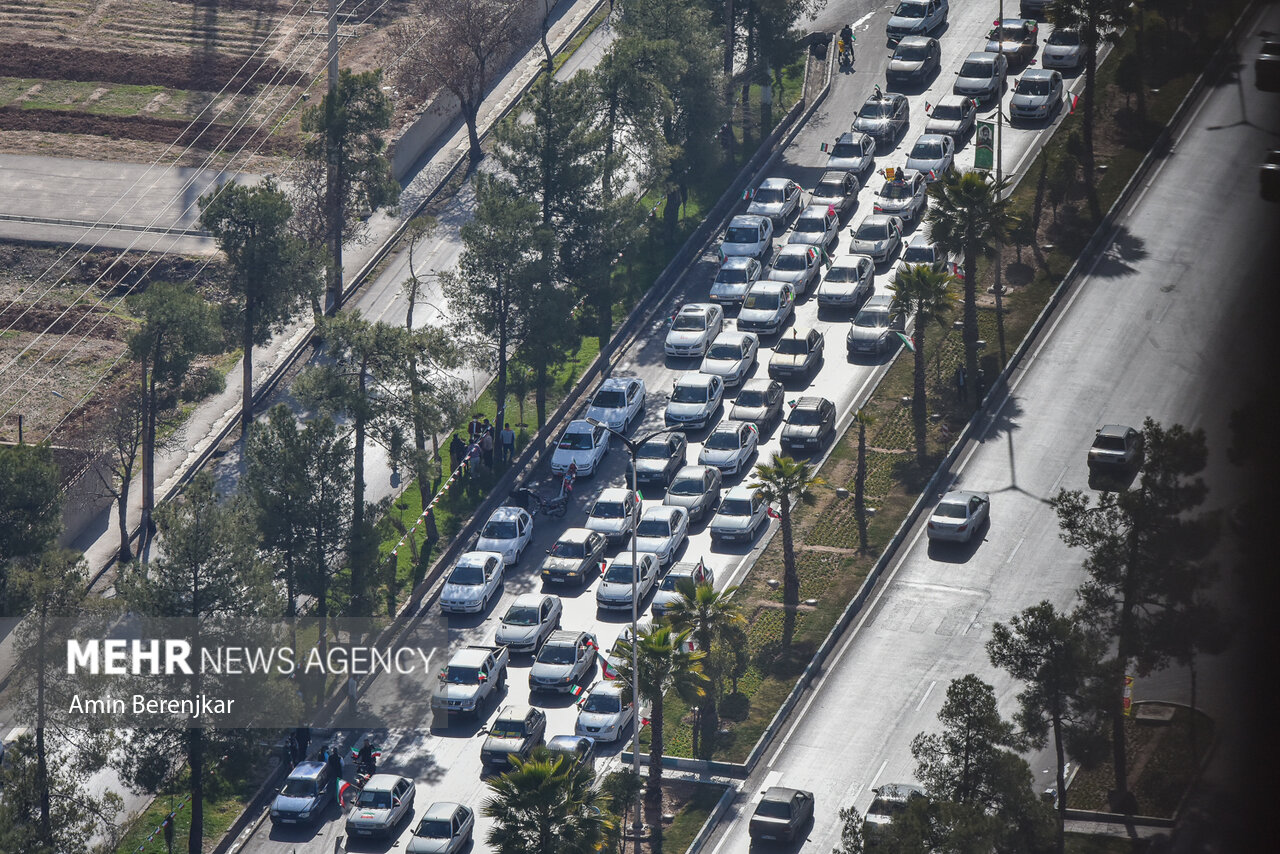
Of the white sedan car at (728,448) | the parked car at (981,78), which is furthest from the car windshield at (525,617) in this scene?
the parked car at (981,78)

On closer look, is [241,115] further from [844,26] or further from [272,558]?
[272,558]

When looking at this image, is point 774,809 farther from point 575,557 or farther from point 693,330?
point 693,330

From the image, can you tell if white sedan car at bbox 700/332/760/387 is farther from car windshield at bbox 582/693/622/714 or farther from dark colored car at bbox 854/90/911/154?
car windshield at bbox 582/693/622/714

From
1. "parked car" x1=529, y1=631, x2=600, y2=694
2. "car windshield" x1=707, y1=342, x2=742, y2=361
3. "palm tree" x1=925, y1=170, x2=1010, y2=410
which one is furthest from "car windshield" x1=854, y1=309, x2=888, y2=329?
"parked car" x1=529, y1=631, x2=600, y2=694

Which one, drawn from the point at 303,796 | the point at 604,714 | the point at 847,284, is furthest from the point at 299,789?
the point at 847,284

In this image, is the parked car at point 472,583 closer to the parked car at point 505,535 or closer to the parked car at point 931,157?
the parked car at point 505,535
